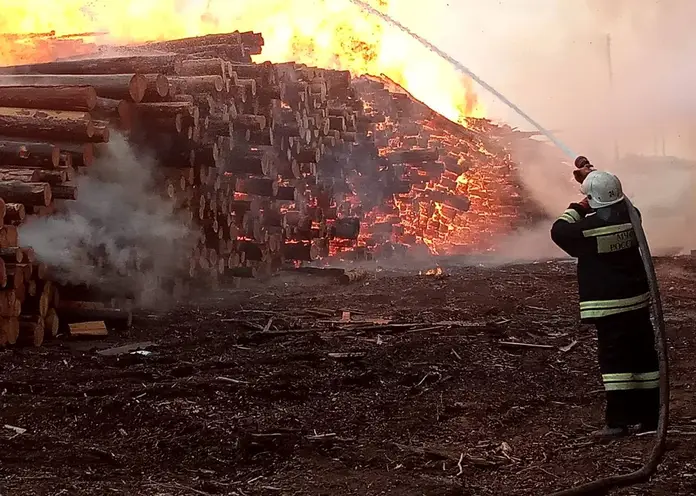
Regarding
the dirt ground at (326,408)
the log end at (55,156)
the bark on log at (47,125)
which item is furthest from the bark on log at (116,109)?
the dirt ground at (326,408)

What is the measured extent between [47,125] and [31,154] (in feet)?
1.11

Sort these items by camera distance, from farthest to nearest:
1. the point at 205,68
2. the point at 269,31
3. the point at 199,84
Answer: the point at 269,31 → the point at 205,68 → the point at 199,84

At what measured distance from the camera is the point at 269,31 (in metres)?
14.6

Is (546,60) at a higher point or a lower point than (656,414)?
higher

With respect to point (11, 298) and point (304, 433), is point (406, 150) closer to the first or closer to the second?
point (11, 298)

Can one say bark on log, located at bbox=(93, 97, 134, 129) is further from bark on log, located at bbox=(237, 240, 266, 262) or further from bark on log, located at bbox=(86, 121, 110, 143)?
bark on log, located at bbox=(237, 240, 266, 262)

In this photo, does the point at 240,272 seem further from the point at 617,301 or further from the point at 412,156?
the point at 617,301

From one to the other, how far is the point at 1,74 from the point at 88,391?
4.81m

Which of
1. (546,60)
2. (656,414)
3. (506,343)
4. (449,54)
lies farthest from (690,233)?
(656,414)

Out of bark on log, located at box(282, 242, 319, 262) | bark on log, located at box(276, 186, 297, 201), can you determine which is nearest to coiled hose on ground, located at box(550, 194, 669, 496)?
bark on log, located at box(276, 186, 297, 201)

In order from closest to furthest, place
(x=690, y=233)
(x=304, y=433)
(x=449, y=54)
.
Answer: (x=304, y=433) → (x=690, y=233) → (x=449, y=54)

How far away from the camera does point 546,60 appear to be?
1875cm

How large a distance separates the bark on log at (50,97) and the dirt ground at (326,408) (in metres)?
2.18

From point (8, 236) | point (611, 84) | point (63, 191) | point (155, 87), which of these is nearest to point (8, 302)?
point (8, 236)
